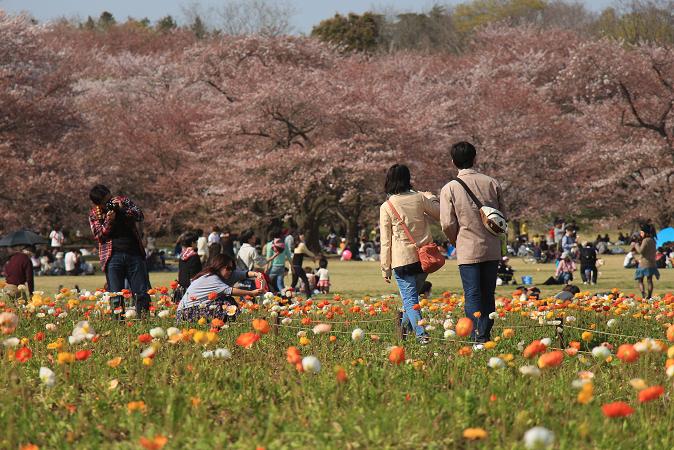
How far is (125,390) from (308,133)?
Result: 1418 inches

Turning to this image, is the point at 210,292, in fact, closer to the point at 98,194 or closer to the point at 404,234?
the point at 98,194

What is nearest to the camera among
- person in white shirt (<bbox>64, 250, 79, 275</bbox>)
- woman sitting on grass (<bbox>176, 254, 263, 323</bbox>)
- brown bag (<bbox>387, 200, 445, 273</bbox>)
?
brown bag (<bbox>387, 200, 445, 273</bbox>)

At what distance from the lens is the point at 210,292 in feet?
27.6

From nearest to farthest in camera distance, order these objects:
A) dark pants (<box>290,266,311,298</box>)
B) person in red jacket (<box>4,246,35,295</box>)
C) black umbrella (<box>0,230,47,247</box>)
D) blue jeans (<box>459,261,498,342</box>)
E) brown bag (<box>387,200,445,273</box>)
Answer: blue jeans (<box>459,261,498,342</box>) → brown bag (<box>387,200,445,273</box>) → person in red jacket (<box>4,246,35,295</box>) → dark pants (<box>290,266,311,298</box>) → black umbrella (<box>0,230,47,247</box>)

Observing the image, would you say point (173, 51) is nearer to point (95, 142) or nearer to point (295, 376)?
point (95, 142)

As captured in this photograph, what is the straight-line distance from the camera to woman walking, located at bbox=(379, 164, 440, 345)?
777 cm

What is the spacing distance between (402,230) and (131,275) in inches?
111

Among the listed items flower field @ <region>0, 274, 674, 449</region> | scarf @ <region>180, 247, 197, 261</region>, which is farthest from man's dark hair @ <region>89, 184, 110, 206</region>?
scarf @ <region>180, 247, 197, 261</region>

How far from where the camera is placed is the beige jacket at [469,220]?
713 cm

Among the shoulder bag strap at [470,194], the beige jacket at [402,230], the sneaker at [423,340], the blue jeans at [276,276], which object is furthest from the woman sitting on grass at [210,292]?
the blue jeans at [276,276]

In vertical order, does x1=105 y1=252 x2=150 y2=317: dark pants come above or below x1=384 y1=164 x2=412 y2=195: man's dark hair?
below

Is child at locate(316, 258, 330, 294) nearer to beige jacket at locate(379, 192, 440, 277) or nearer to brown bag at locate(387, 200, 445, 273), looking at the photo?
beige jacket at locate(379, 192, 440, 277)

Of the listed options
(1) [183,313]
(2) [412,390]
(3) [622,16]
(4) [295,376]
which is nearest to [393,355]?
(2) [412,390]

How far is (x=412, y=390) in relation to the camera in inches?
181
